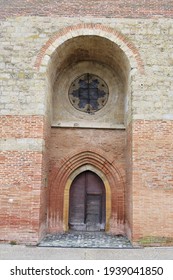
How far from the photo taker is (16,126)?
711 centimetres

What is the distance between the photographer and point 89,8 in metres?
7.68

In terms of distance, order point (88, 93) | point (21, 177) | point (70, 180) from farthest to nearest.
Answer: point (88, 93) → point (70, 180) → point (21, 177)

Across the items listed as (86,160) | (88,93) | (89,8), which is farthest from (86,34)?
(86,160)

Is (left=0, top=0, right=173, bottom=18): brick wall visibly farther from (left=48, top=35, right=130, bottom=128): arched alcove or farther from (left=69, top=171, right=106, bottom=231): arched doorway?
(left=69, top=171, right=106, bottom=231): arched doorway

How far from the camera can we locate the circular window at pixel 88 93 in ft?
29.0

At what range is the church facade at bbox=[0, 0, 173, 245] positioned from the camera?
22.6ft

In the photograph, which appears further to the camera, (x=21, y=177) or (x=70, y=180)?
(x=70, y=180)

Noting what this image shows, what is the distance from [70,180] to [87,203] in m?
0.87

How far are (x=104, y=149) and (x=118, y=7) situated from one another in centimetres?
402

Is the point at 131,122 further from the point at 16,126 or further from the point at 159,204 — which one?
the point at 16,126

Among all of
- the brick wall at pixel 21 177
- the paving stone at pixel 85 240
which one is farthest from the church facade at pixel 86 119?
the paving stone at pixel 85 240

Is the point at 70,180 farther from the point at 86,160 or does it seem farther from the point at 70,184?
the point at 86,160

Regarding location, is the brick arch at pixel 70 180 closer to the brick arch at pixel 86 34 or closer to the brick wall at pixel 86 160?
the brick wall at pixel 86 160

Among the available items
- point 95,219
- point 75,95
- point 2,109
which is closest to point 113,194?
point 95,219
